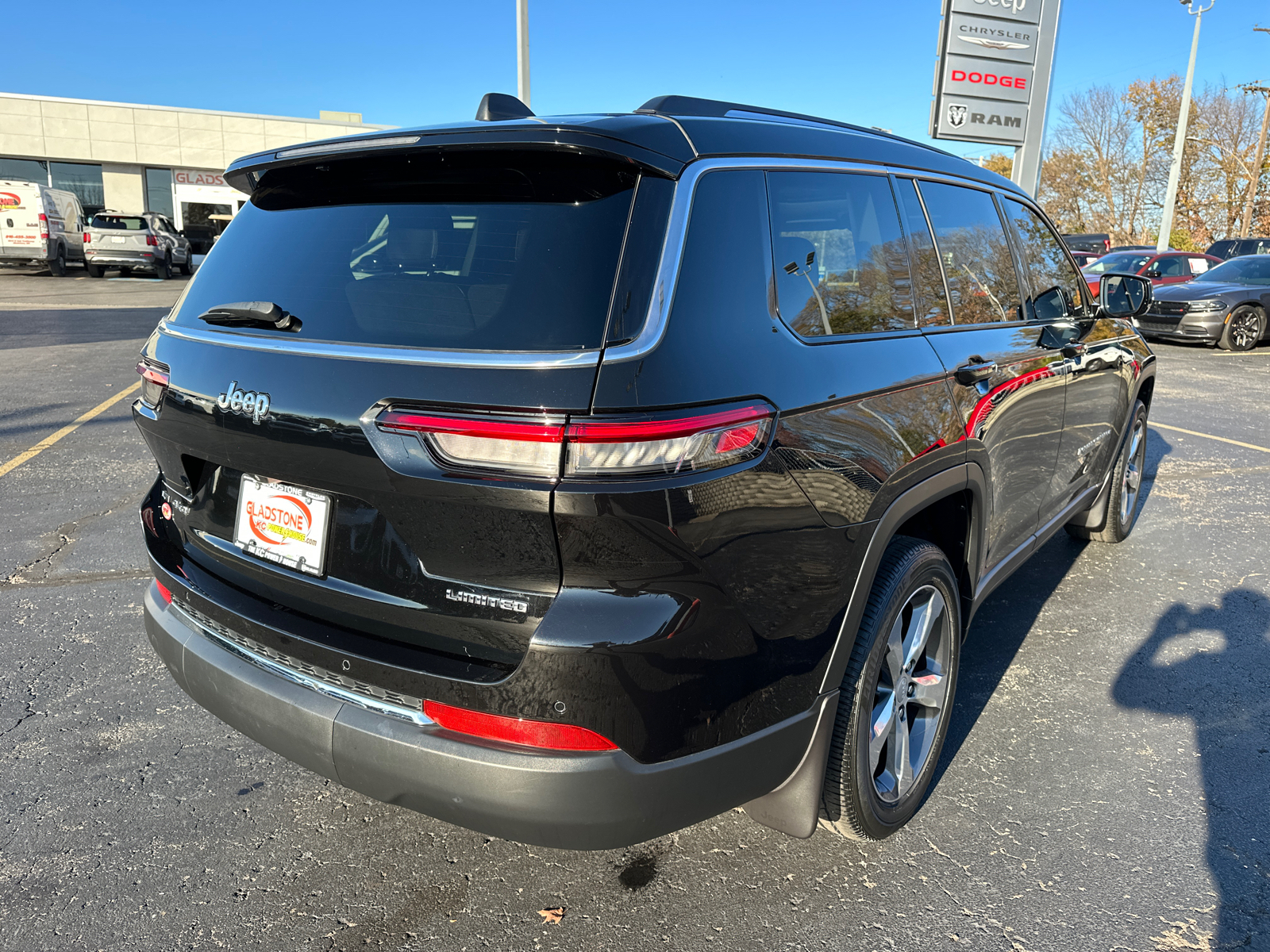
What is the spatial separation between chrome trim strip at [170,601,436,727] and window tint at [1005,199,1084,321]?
284 centimetres

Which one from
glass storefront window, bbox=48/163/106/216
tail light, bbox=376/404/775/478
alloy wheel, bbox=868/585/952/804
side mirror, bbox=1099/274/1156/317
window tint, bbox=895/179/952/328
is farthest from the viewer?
glass storefront window, bbox=48/163/106/216

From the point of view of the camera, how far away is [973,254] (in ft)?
10.4

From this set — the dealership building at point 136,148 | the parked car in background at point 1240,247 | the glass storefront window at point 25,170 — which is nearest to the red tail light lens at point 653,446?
the parked car in background at point 1240,247

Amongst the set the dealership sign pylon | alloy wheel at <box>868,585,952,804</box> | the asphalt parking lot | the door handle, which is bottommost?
the asphalt parking lot

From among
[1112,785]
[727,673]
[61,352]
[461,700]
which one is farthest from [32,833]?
[61,352]

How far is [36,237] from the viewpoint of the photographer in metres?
24.4

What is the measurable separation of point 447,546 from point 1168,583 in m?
4.22

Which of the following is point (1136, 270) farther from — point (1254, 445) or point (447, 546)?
point (447, 546)

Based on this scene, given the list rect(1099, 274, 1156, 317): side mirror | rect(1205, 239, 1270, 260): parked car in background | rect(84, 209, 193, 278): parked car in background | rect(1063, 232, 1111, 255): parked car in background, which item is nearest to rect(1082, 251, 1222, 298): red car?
rect(1205, 239, 1270, 260): parked car in background

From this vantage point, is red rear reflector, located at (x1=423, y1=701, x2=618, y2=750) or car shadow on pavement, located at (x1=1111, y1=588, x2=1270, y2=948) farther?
car shadow on pavement, located at (x1=1111, y1=588, x2=1270, y2=948)

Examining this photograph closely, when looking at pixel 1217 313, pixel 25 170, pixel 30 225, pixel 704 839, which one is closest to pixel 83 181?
pixel 25 170

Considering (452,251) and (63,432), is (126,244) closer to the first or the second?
(63,432)

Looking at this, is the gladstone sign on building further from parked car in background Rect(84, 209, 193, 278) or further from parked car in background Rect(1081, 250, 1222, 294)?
parked car in background Rect(84, 209, 193, 278)

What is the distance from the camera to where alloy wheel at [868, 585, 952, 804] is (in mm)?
2535
